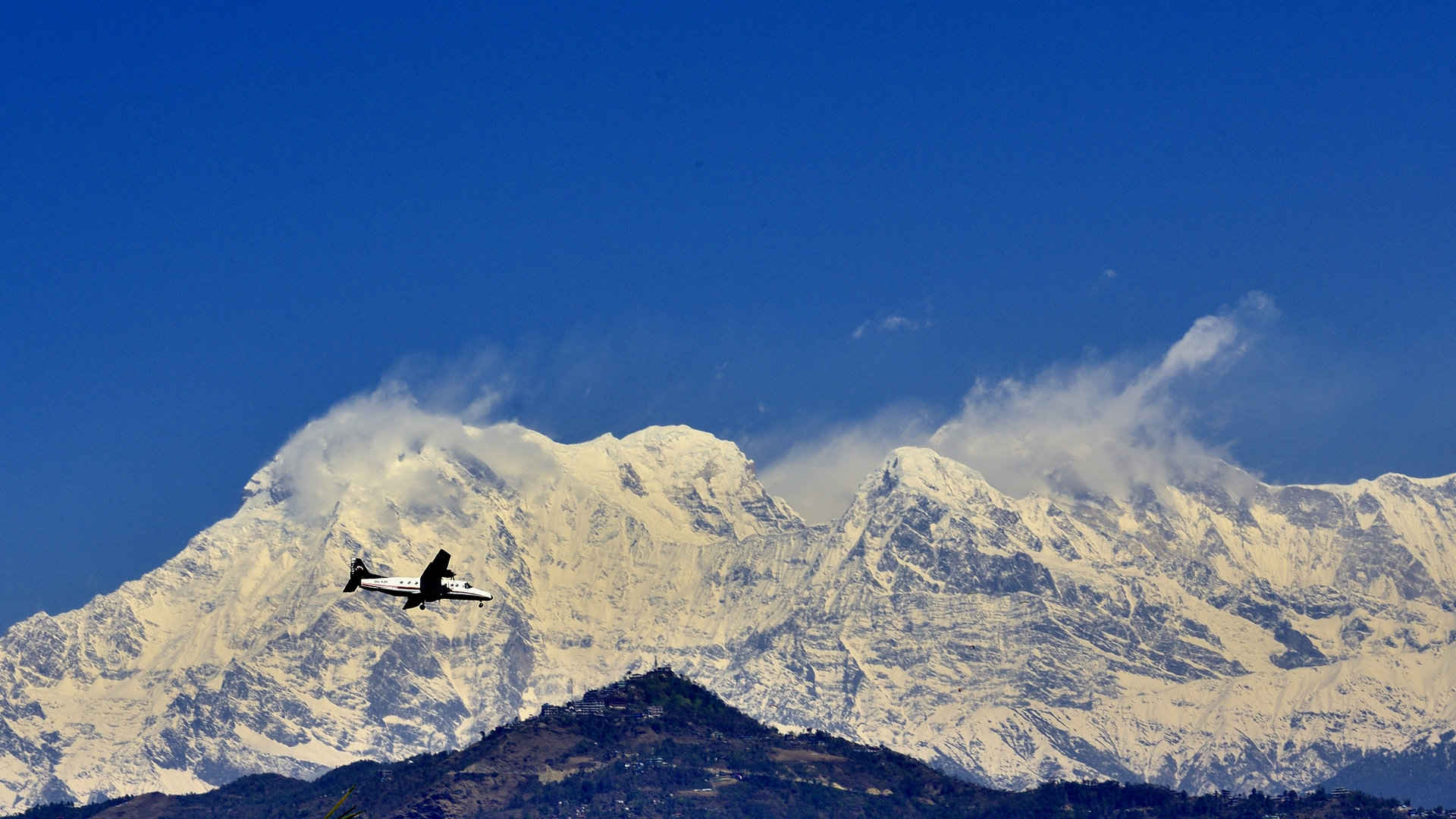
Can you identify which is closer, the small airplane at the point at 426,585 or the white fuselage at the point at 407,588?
the small airplane at the point at 426,585

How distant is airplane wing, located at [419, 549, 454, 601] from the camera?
117500mm

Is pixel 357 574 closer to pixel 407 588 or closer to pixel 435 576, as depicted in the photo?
pixel 407 588

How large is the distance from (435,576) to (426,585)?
1.66 meters

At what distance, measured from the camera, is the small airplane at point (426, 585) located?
11900cm

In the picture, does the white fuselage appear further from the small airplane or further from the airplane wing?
the airplane wing

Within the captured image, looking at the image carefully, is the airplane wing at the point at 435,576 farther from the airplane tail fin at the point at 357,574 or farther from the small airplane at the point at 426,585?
the airplane tail fin at the point at 357,574

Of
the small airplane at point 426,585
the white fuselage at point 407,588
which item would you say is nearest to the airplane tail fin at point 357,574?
the small airplane at point 426,585

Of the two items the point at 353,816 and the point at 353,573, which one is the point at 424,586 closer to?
the point at 353,573

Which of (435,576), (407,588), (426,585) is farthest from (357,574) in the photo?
(435,576)

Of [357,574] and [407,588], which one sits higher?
[407,588]

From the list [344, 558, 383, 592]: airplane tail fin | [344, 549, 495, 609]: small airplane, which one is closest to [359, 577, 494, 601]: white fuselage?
[344, 549, 495, 609]: small airplane

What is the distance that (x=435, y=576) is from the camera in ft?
392

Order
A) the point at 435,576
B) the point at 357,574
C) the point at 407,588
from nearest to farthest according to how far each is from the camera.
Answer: the point at 435,576
the point at 357,574
the point at 407,588

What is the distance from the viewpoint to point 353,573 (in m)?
136
